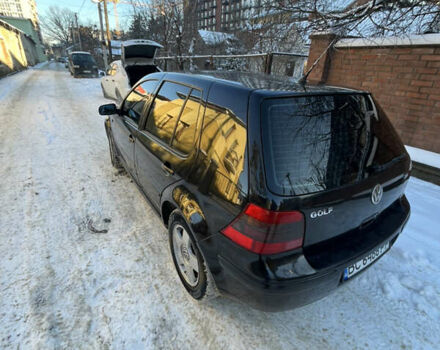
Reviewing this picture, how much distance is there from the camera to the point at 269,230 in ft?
4.34

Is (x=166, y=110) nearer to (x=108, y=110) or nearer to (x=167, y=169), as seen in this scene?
(x=167, y=169)

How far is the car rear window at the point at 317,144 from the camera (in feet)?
4.45

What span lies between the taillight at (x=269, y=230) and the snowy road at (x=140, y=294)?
0.84 m

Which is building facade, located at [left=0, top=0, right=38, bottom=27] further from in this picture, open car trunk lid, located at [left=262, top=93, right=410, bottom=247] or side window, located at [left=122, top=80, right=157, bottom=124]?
open car trunk lid, located at [left=262, top=93, right=410, bottom=247]

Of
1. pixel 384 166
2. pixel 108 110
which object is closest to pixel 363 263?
pixel 384 166

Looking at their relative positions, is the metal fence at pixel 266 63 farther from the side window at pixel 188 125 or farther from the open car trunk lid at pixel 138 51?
the side window at pixel 188 125

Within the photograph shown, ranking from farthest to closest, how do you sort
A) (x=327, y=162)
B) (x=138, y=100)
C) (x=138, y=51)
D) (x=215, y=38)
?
(x=215, y=38), (x=138, y=51), (x=138, y=100), (x=327, y=162)

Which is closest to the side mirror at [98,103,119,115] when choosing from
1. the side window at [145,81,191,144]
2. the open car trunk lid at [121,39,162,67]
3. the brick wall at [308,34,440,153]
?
the side window at [145,81,191,144]

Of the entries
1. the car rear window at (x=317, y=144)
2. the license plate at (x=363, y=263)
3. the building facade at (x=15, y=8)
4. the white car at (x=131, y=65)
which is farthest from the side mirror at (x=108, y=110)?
the building facade at (x=15, y=8)

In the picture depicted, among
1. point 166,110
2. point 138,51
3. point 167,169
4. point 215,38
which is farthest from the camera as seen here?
point 215,38

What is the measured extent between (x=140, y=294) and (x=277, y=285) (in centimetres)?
121

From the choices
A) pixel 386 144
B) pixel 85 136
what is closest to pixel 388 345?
pixel 386 144

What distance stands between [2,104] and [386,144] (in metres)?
11.2

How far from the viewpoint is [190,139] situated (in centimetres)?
186
